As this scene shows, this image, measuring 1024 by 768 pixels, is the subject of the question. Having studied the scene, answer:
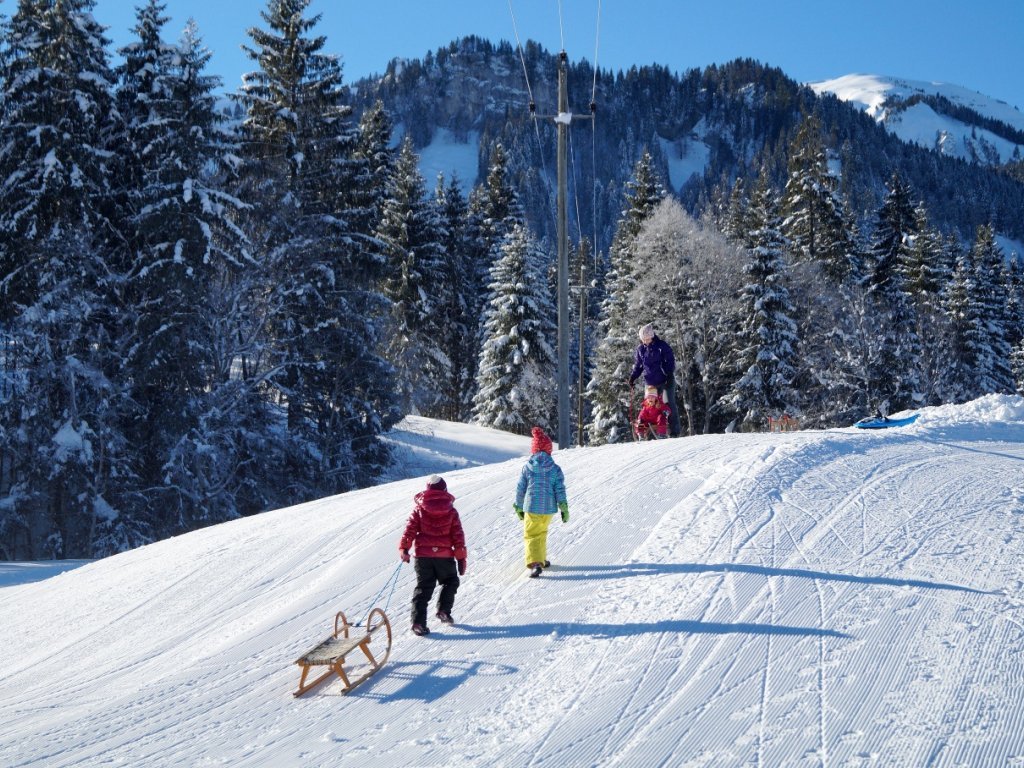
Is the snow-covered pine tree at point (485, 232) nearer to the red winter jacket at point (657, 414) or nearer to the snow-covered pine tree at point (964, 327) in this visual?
the snow-covered pine tree at point (964, 327)

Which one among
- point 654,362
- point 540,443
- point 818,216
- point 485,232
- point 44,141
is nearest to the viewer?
point 540,443

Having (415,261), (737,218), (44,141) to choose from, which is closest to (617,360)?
(415,261)

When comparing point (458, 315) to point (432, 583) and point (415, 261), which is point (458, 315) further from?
point (432, 583)

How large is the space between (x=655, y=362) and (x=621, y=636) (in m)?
7.28

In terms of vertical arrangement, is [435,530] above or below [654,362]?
below

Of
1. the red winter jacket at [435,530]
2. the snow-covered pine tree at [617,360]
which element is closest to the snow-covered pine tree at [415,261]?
the snow-covered pine tree at [617,360]

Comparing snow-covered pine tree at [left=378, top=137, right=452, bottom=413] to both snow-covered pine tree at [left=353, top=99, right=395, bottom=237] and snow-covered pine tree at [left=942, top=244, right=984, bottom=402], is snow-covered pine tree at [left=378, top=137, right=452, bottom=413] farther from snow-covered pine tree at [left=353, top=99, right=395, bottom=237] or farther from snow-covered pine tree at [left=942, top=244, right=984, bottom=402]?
snow-covered pine tree at [left=942, top=244, right=984, bottom=402]

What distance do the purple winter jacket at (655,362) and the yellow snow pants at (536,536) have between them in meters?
5.62

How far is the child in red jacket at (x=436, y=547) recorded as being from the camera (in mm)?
7309

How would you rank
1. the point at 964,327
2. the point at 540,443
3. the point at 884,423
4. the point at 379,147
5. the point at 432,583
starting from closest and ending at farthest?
the point at 432,583 → the point at 540,443 → the point at 884,423 → the point at 379,147 → the point at 964,327

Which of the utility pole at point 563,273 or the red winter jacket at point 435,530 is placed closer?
the red winter jacket at point 435,530

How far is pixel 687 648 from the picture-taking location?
5.98 m

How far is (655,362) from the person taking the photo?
13102 millimetres

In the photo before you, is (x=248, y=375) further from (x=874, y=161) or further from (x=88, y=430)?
(x=874, y=161)
